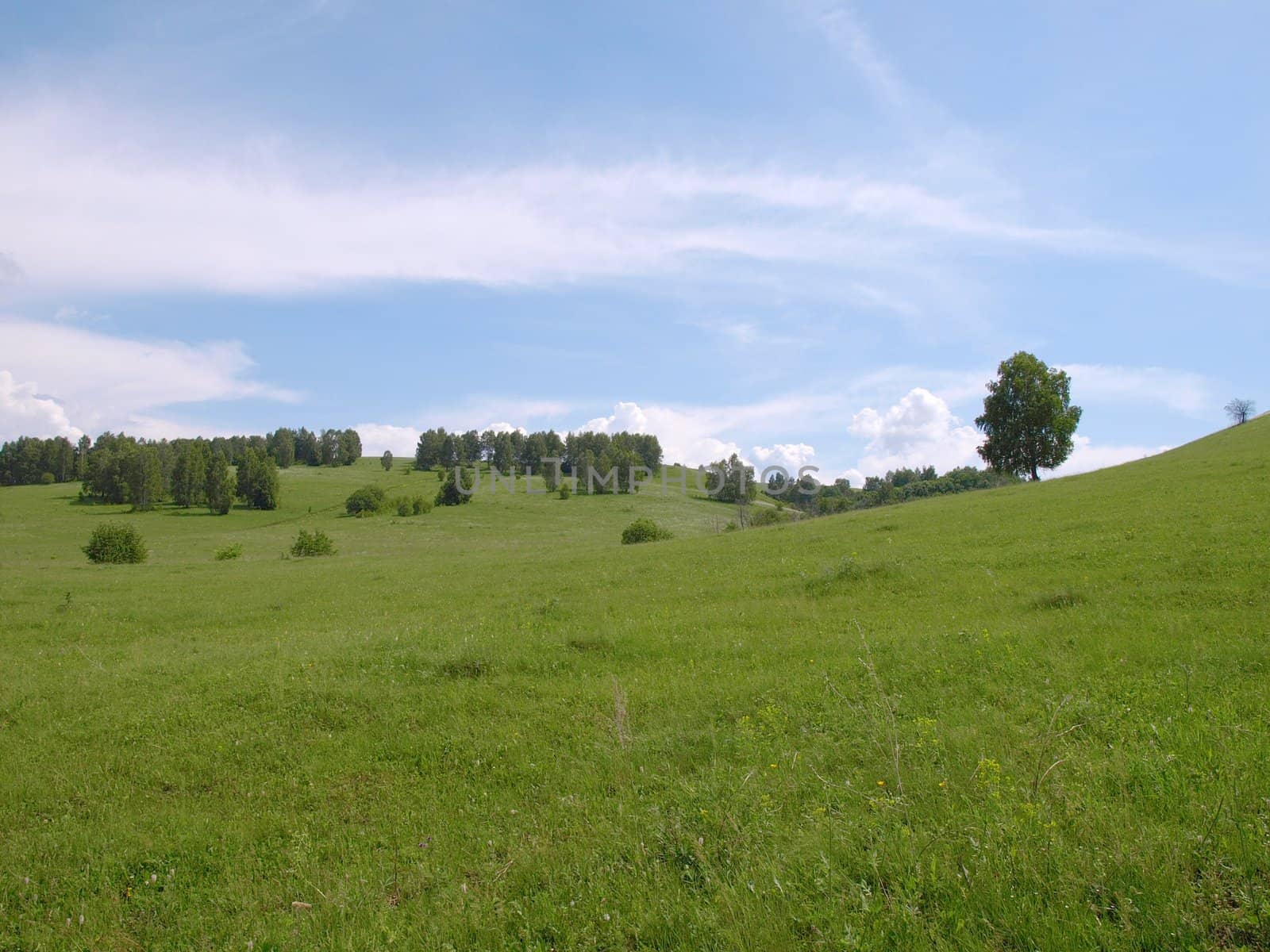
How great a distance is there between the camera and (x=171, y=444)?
509ft

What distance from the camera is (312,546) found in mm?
56062

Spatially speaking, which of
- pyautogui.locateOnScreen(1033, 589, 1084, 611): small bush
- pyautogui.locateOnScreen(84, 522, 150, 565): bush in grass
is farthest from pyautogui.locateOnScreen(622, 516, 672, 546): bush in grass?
pyautogui.locateOnScreen(1033, 589, 1084, 611): small bush

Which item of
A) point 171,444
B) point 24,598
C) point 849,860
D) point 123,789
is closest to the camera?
point 849,860

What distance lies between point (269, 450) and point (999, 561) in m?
199

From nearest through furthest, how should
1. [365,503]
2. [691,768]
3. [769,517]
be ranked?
[691,768], [769,517], [365,503]

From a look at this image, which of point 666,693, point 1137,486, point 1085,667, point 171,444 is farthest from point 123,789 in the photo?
point 171,444

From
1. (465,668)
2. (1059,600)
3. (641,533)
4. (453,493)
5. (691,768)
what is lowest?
(641,533)

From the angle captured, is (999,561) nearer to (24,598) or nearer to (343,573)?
(343,573)

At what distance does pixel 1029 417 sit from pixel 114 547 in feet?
244

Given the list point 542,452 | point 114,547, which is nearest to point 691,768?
point 114,547

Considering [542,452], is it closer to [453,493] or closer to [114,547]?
[453,493]

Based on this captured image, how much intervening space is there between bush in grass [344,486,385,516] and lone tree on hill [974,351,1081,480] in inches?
3490

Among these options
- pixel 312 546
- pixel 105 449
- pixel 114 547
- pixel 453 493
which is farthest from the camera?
pixel 105 449

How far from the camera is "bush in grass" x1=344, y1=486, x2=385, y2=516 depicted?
4196 inches
